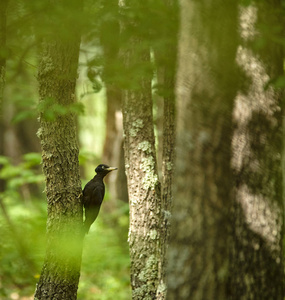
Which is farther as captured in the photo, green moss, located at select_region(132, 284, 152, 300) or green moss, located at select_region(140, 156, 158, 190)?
green moss, located at select_region(140, 156, 158, 190)

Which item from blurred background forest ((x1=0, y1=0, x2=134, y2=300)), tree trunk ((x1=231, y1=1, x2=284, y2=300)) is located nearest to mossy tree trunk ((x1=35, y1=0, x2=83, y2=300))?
blurred background forest ((x1=0, y1=0, x2=134, y2=300))

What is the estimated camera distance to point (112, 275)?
9117 mm

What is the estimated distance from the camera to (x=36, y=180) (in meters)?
10.6

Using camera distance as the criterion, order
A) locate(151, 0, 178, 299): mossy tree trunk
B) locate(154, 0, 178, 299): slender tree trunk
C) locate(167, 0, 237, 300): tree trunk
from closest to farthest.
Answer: locate(167, 0, 237, 300): tree trunk → locate(151, 0, 178, 299): mossy tree trunk → locate(154, 0, 178, 299): slender tree trunk

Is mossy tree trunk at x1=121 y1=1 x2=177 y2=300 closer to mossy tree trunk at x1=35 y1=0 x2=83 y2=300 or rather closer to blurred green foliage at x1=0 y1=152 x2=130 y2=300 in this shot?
blurred green foliage at x1=0 y1=152 x2=130 y2=300

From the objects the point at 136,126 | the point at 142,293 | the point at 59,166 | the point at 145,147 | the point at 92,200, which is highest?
the point at 136,126

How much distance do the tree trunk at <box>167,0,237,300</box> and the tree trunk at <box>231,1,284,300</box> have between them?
21cm

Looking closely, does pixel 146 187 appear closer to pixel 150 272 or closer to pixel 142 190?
pixel 142 190

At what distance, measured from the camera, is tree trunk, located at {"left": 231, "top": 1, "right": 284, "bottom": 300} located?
3529 millimetres

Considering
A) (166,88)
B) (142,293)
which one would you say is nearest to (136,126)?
(166,88)

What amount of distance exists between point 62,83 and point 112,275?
564 centimetres

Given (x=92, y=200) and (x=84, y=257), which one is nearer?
(x=92, y=200)

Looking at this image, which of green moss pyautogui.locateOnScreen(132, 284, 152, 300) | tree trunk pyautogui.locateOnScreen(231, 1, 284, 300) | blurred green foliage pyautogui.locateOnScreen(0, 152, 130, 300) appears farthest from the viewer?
green moss pyautogui.locateOnScreen(132, 284, 152, 300)

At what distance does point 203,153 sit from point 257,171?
0.64 metres
